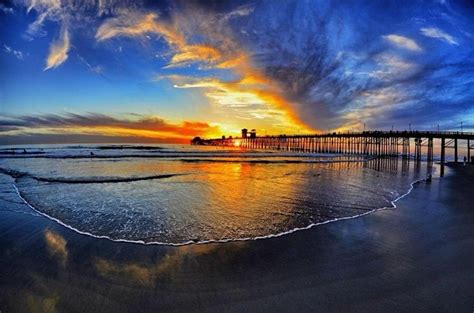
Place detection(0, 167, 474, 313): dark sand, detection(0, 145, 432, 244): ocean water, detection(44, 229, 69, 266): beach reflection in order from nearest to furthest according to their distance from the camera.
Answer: detection(0, 167, 474, 313): dark sand, detection(44, 229, 69, 266): beach reflection, detection(0, 145, 432, 244): ocean water

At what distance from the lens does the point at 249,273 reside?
4.31 metres

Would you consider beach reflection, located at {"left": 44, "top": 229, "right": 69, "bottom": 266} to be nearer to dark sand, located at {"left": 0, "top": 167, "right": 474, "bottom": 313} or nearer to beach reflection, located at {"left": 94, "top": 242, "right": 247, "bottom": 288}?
dark sand, located at {"left": 0, "top": 167, "right": 474, "bottom": 313}

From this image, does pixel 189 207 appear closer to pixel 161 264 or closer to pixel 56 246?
pixel 56 246

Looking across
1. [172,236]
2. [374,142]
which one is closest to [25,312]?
[172,236]

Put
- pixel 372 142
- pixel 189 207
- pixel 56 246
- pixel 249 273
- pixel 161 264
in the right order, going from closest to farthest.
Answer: pixel 249 273
pixel 161 264
pixel 56 246
pixel 189 207
pixel 372 142

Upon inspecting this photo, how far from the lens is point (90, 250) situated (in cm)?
535

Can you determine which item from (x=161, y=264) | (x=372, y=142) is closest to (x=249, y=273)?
(x=161, y=264)

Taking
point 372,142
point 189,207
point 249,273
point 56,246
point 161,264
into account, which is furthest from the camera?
point 372,142

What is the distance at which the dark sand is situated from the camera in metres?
3.46

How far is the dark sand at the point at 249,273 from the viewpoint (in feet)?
11.4

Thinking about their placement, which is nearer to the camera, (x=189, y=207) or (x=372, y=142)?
(x=189, y=207)

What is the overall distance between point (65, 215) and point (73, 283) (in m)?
4.94

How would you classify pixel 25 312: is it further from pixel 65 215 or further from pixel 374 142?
pixel 374 142

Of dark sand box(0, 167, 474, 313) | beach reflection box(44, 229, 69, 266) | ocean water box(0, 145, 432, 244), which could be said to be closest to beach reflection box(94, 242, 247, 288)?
dark sand box(0, 167, 474, 313)
